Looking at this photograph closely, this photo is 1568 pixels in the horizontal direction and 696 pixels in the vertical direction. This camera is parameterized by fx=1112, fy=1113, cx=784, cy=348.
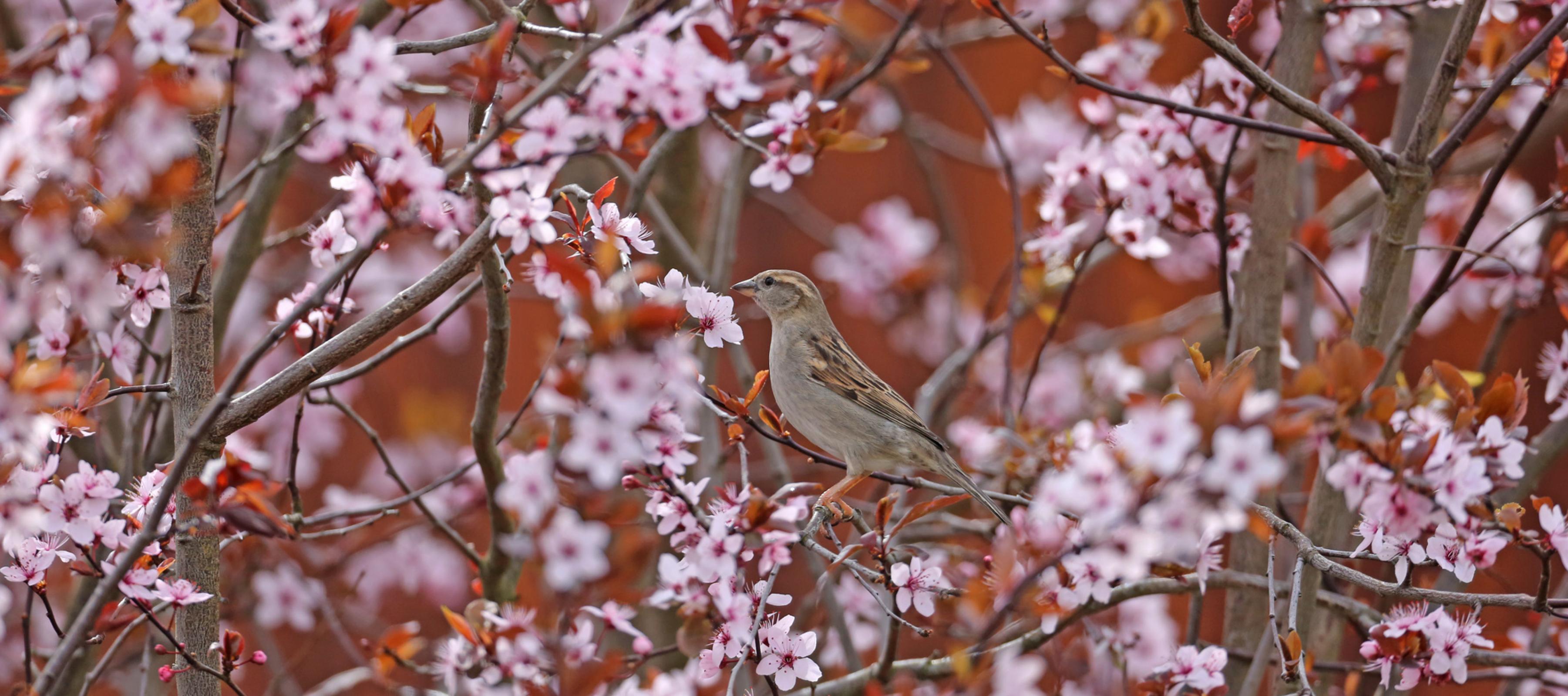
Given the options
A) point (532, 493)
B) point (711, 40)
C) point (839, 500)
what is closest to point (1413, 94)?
point (839, 500)

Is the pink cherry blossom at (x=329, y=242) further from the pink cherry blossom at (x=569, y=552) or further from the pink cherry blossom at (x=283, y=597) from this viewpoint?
the pink cherry blossom at (x=283, y=597)

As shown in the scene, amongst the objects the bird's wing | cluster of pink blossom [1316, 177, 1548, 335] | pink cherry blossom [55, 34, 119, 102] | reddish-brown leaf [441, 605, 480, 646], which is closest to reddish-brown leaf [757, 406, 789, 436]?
reddish-brown leaf [441, 605, 480, 646]

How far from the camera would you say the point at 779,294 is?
3.49 meters

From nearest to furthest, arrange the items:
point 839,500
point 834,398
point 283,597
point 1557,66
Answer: point 1557,66, point 839,500, point 834,398, point 283,597

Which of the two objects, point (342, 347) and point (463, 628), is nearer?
point (463, 628)

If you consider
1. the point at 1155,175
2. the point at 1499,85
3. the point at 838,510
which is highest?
the point at 1155,175

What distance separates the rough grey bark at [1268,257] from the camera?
281 centimetres

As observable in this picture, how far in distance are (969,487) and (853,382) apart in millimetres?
713

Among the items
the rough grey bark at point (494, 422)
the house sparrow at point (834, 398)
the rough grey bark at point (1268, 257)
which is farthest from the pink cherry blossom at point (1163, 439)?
the rough grey bark at point (1268, 257)

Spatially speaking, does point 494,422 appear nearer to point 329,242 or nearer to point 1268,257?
point 329,242

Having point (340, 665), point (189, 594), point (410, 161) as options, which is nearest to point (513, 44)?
point (410, 161)

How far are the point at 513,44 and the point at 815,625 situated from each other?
2702mm

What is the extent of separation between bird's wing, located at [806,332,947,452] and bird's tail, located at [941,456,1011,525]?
52 millimetres

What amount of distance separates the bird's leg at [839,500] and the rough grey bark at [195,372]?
1302 mm
